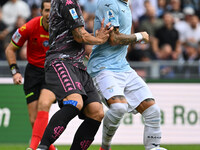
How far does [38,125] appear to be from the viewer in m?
7.66

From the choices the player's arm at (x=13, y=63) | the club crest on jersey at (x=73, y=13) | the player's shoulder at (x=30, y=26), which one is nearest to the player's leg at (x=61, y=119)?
the club crest on jersey at (x=73, y=13)

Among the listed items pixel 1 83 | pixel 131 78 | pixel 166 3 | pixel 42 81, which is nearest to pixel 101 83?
pixel 131 78

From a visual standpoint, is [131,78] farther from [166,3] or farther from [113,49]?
[166,3]

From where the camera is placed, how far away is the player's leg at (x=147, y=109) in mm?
7031

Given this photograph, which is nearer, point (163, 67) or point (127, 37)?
point (127, 37)

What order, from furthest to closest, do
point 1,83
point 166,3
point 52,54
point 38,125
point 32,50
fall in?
point 166,3 < point 1,83 < point 32,50 < point 38,125 < point 52,54

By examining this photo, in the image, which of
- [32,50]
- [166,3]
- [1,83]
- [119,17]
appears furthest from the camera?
[166,3]

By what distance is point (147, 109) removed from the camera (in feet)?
23.1

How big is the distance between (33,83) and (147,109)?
224cm

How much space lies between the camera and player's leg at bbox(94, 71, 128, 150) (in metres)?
6.85

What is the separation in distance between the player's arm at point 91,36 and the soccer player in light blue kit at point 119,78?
0.78 feet

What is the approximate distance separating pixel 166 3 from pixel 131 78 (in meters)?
9.18

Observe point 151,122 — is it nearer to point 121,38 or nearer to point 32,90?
point 121,38

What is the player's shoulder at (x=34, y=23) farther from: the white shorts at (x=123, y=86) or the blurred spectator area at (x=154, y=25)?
the blurred spectator area at (x=154, y=25)
